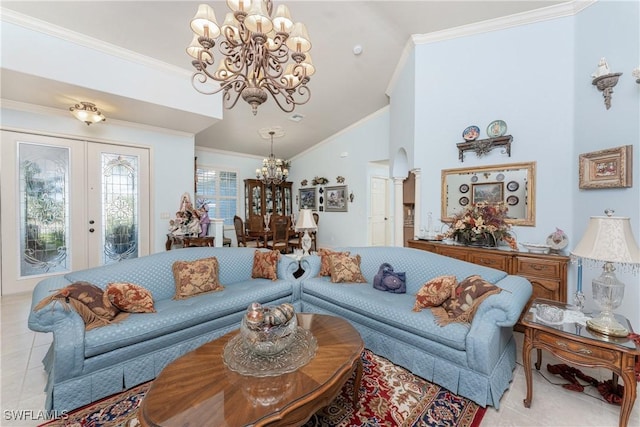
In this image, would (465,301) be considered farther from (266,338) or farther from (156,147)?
(156,147)

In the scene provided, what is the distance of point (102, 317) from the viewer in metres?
1.89

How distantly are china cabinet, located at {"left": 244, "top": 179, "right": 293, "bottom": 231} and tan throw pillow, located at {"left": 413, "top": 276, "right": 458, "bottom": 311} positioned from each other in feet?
18.8

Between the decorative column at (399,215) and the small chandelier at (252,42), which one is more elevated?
the small chandelier at (252,42)

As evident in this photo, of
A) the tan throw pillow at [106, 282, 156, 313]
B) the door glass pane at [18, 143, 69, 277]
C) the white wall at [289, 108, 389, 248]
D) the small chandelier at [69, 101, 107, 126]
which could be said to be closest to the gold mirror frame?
the white wall at [289, 108, 389, 248]

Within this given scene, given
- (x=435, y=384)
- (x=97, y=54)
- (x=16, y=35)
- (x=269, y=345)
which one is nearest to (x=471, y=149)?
(x=435, y=384)

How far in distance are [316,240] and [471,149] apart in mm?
4883

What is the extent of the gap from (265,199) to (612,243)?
22.9 ft

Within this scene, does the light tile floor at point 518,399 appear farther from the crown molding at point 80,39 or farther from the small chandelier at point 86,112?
the crown molding at point 80,39

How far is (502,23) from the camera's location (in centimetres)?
318

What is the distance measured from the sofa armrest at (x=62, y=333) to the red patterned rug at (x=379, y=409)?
0.30m

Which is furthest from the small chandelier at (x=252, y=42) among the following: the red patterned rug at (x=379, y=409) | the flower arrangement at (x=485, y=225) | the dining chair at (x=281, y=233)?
the dining chair at (x=281, y=233)

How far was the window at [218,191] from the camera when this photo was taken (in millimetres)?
→ 6734

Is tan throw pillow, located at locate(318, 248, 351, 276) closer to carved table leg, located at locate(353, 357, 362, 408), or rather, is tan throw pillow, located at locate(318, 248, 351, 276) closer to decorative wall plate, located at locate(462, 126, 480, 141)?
carved table leg, located at locate(353, 357, 362, 408)

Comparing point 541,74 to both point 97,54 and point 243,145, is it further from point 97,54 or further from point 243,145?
point 243,145
